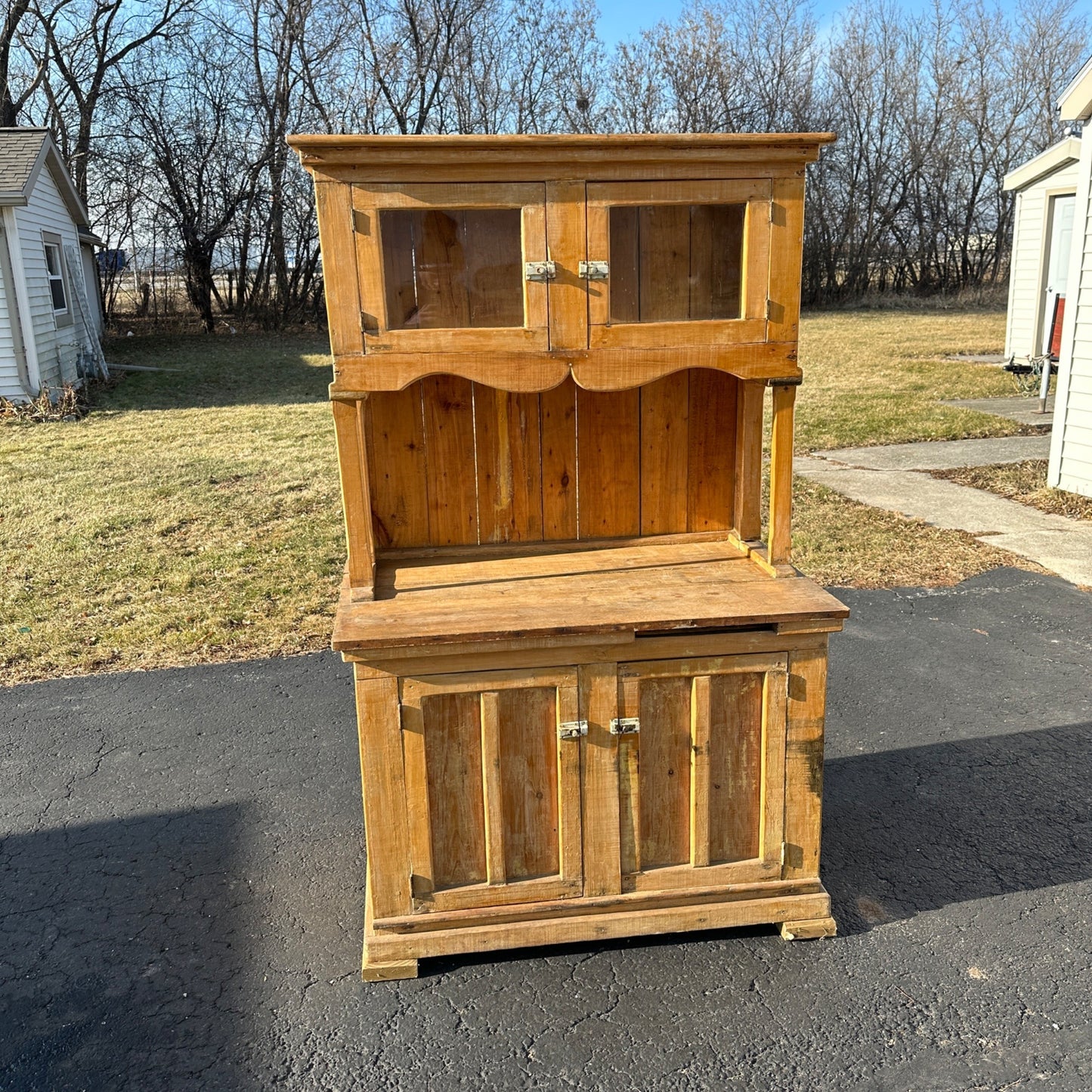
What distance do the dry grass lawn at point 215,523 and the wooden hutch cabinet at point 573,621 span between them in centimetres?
227

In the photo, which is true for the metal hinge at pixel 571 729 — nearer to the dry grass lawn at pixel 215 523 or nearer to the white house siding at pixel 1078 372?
the dry grass lawn at pixel 215 523

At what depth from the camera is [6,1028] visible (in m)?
2.31

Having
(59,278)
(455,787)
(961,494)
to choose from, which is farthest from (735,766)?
(59,278)

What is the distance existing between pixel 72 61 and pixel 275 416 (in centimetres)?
1427

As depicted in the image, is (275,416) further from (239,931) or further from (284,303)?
(284,303)

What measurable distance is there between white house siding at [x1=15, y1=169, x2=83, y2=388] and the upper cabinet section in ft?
33.9

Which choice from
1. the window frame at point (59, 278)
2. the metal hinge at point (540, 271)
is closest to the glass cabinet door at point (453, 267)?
the metal hinge at point (540, 271)

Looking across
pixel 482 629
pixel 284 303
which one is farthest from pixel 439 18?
pixel 482 629

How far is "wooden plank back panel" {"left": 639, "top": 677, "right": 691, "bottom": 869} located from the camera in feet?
8.21

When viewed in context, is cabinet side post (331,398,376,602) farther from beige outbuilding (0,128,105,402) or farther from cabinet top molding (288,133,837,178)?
beige outbuilding (0,128,105,402)

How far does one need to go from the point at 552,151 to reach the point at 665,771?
154 centimetres

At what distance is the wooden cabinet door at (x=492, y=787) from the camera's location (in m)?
2.43

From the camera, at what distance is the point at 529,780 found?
2512mm

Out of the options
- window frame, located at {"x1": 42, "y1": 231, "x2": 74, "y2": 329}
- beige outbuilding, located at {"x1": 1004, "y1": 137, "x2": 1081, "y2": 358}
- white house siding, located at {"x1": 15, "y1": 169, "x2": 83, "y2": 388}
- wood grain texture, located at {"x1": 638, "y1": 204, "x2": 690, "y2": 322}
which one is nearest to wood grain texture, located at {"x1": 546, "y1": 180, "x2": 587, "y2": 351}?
wood grain texture, located at {"x1": 638, "y1": 204, "x2": 690, "y2": 322}
